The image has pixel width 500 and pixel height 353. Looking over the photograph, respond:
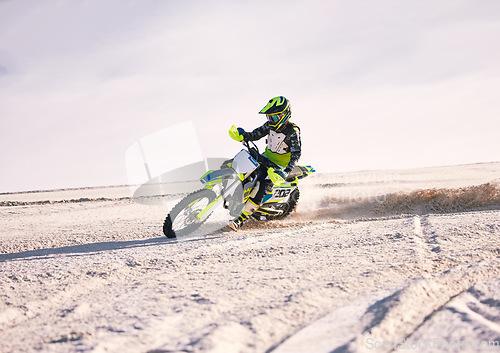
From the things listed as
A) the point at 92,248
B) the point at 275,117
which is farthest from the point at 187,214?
the point at 275,117

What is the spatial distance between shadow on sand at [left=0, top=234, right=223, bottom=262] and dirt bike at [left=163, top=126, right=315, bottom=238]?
1.00 feet

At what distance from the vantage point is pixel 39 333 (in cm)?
262

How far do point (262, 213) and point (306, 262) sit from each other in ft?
11.3

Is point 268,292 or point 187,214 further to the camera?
point 187,214

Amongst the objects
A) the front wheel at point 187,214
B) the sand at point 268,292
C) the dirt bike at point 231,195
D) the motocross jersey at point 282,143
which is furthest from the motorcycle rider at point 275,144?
the sand at point 268,292

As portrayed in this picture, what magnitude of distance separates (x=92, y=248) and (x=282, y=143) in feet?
12.2

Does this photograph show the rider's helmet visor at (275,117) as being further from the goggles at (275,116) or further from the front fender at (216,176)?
the front fender at (216,176)

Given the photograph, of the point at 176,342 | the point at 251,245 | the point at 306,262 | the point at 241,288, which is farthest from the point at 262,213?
the point at 176,342

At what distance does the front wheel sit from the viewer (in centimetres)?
639

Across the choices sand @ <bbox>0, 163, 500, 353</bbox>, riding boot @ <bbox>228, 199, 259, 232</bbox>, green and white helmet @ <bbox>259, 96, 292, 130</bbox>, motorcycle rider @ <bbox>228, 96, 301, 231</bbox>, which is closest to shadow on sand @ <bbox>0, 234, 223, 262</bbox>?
sand @ <bbox>0, 163, 500, 353</bbox>

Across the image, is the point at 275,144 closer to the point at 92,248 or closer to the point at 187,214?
the point at 187,214

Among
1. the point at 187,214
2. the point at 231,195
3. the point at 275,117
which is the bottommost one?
the point at 187,214

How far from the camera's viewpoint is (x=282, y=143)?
24.8ft

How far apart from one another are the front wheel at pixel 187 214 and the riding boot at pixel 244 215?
56cm
